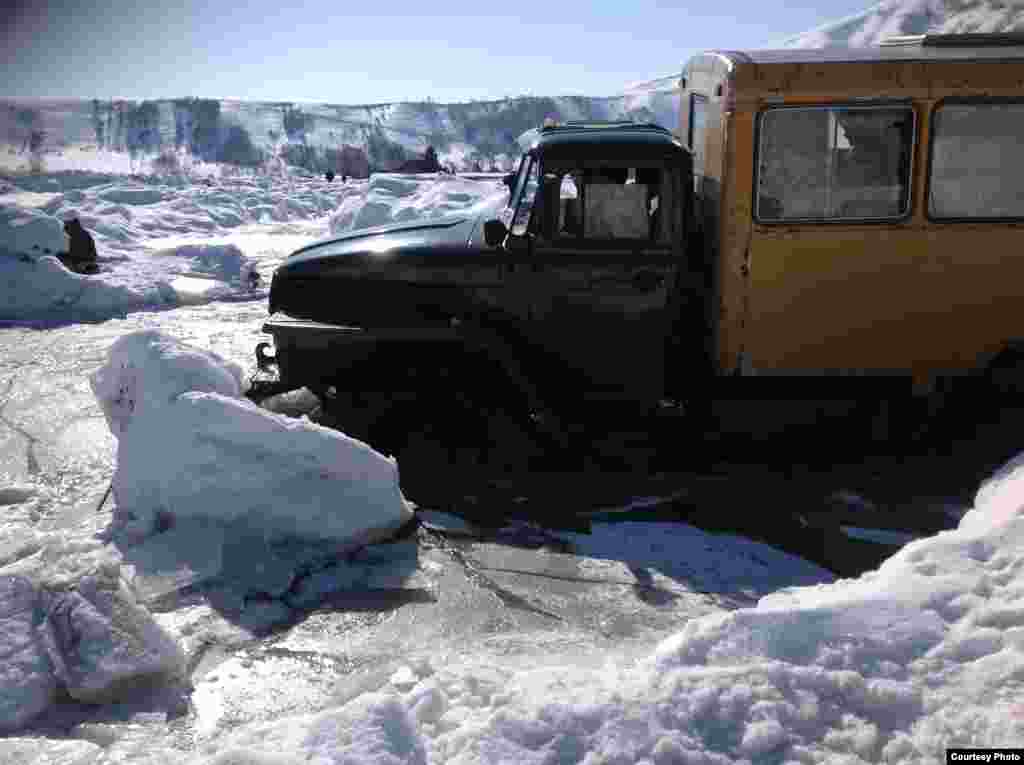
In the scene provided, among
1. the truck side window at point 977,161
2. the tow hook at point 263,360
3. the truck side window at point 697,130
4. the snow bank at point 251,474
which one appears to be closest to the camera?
the snow bank at point 251,474

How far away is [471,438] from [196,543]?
1797mm

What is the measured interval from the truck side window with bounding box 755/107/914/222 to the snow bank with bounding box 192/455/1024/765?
2.60m

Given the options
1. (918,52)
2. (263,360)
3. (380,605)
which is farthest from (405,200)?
(380,605)

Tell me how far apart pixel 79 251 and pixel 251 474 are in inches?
409

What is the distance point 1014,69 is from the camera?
4562mm

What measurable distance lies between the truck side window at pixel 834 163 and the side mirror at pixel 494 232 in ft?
4.95

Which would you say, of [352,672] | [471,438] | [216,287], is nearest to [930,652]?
[352,672]

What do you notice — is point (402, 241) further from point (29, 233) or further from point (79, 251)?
point (79, 251)

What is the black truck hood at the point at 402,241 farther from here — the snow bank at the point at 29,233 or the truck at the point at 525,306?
the snow bank at the point at 29,233

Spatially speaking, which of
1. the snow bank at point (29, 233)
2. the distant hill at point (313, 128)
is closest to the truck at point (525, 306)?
the snow bank at point (29, 233)

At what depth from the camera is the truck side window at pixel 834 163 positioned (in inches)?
184

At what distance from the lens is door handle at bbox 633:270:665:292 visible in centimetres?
489

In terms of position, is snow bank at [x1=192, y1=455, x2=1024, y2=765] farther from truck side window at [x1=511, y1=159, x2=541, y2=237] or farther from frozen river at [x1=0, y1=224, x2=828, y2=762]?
truck side window at [x1=511, y1=159, x2=541, y2=237]

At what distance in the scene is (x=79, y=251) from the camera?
1278 cm
